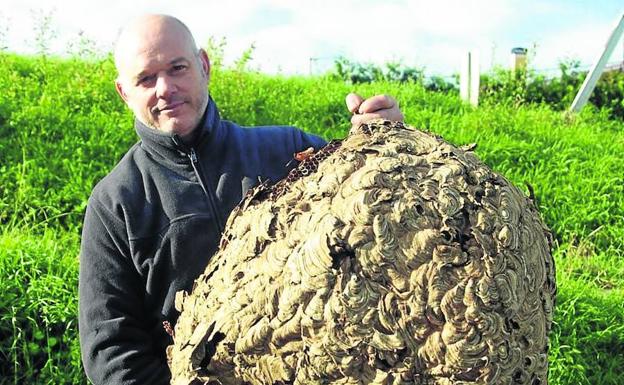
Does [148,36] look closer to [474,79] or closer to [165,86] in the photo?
[165,86]

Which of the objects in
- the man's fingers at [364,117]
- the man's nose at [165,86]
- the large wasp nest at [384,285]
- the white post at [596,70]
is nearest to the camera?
the large wasp nest at [384,285]

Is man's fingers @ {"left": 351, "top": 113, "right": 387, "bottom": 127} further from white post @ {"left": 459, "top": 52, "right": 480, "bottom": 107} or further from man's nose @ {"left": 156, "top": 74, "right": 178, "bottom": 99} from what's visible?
white post @ {"left": 459, "top": 52, "right": 480, "bottom": 107}

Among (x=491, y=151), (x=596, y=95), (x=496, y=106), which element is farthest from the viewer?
(x=596, y=95)

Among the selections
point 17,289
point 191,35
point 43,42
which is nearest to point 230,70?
point 43,42

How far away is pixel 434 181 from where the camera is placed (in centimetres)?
175

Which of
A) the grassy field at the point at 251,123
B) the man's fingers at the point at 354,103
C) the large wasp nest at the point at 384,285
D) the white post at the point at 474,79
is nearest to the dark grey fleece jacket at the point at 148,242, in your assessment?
the man's fingers at the point at 354,103

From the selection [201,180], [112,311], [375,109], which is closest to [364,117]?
[375,109]

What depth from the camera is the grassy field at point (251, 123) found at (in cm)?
441

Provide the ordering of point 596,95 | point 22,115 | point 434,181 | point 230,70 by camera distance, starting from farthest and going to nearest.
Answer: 1. point 596,95
2. point 230,70
3. point 22,115
4. point 434,181

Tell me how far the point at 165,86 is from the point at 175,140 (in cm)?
18

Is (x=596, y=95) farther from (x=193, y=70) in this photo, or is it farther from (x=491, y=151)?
(x=193, y=70)

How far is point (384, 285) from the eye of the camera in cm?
164

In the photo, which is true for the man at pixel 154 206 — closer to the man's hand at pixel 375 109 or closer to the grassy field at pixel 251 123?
the man's hand at pixel 375 109

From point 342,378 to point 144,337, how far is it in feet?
3.46
